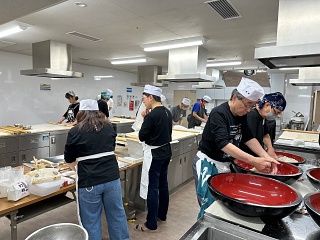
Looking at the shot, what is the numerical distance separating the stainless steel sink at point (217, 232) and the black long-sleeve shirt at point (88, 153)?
0.94 metres

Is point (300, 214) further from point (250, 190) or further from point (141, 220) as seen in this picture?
point (141, 220)

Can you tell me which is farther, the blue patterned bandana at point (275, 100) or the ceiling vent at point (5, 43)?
the ceiling vent at point (5, 43)

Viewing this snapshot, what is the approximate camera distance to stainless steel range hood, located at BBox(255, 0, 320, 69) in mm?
1634

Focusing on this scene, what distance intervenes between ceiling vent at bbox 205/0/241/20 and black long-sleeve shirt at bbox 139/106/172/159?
4.16 feet

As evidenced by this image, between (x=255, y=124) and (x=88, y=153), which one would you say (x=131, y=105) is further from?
(x=88, y=153)

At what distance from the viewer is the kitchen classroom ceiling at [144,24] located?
99.0 inches

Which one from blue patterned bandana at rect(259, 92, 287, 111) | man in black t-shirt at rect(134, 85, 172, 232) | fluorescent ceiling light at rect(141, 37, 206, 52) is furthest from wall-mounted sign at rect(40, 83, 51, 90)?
blue patterned bandana at rect(259, 92, 287, 111)

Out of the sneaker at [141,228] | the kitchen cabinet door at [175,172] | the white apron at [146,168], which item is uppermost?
the white apron at [146,168]

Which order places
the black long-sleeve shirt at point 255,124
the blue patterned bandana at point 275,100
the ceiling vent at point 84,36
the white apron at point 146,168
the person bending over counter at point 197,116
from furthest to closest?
the person bending over counter at point 197,116, the ceiling vent at point 84,36, the white apron at point 146,168, the blue patterned bandana at point 275,100, the black long-sleeve shirt at point 255,124

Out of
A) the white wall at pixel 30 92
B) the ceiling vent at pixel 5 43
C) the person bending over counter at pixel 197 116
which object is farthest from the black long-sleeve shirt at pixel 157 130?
the white wall at pixel 30 92

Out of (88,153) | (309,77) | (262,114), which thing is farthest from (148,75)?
(88,153)

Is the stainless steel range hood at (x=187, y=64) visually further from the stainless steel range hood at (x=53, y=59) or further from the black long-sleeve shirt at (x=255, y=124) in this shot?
the black long-sleeve shirt at (x=255, y=124)

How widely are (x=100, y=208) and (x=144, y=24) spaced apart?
2469 millimetres

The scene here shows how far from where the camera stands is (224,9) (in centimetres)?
259
